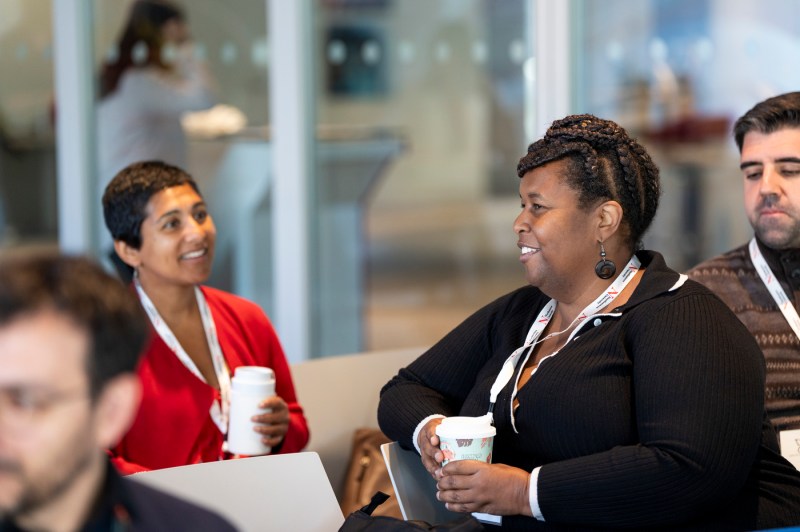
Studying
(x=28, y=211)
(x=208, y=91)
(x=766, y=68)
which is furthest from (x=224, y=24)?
(x=766, y=68)

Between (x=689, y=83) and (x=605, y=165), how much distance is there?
10.4ft

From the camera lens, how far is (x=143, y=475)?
211cm

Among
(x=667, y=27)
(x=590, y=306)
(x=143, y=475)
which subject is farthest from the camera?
(x=667, y=27)

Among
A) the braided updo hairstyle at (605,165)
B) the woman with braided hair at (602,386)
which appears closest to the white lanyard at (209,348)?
the woman with braided hair at (602,386)

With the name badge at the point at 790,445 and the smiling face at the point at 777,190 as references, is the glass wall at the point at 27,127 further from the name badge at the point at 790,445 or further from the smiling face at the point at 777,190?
the name badge at the point at 790,445

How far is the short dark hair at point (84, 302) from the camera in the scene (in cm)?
129

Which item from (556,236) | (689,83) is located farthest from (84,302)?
(689,83)

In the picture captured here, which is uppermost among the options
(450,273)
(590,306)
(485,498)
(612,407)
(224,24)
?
(224,24)

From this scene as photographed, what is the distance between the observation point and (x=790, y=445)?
8.63 feet

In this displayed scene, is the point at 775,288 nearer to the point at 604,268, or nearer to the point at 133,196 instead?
the point at 604,268

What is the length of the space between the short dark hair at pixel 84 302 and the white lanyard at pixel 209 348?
1.50 metres

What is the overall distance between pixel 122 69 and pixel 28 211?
3.94 ft

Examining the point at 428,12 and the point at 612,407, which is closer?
the point at 612,407

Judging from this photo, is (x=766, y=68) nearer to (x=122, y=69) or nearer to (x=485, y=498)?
(x=485, y=498)
